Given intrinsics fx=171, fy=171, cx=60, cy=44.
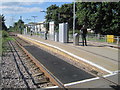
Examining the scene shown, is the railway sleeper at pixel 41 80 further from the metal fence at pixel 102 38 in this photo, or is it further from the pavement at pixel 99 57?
the metal fence at pixel 102 38

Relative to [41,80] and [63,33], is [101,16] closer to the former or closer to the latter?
[63,33]

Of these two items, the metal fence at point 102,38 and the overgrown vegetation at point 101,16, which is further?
the overgrown vegetation at point 101,16

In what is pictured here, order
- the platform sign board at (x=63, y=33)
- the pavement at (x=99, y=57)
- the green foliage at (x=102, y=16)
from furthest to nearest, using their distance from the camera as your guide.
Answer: the green foliage at (x=102, y=16)
the platform sign board at (x=63, y=33)
the pavement at (x=99, y=57)

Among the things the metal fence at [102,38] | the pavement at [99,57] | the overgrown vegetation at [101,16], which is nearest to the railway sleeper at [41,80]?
the pavement at [99,57]

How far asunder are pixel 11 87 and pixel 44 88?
1180 millimetres

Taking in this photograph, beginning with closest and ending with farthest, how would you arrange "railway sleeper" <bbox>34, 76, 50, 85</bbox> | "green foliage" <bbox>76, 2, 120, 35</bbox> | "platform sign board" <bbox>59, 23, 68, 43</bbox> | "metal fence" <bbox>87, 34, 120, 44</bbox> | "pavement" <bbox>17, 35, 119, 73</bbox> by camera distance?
"railway sleeper" <bbox>34, 76, 50, 85</bbox> < "pavement" <bbox>17, 35, 119, 73</bbox> < "platform sign board" <bbox>59, 23, 68, 43</bbox> < "metal fence" <bbox>87, 34, 120, 44</bbox> < "green foliage" <bbox>76, 2, 120, 35</bbox>

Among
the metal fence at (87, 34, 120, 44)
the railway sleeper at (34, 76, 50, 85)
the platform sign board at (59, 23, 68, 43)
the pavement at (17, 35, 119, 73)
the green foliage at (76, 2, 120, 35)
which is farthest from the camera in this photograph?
the green foliage at (76, 2, 120, 35)

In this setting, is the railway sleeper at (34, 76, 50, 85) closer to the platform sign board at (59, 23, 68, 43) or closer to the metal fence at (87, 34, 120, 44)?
the platform sign board at (59, 23, 68, 43)

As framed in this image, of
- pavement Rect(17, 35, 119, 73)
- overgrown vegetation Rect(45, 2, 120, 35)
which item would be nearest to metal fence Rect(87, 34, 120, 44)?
overgrown vegetation Rect(45, 2, 120, 35)

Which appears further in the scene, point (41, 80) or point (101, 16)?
point (101, 16)

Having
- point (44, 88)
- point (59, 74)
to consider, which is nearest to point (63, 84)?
point (44, 88)

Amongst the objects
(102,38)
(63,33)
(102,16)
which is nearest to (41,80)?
(63,33)

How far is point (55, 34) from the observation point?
2452 centimetres

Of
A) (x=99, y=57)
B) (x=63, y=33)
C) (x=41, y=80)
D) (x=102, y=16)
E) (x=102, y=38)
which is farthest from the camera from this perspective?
(x=102, y=16)
